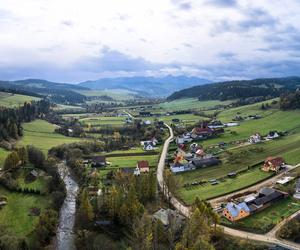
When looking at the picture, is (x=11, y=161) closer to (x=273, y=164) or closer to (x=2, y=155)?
(x=2, y=155)

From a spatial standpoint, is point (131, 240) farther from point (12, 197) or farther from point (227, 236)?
point (12, 197)

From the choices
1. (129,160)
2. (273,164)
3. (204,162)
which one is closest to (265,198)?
(273,164)

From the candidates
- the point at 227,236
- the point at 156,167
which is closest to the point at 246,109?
the point at 156,167

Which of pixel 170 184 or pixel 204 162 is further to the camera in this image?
pixel 204 162

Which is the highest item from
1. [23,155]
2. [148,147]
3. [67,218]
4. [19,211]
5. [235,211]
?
[23,155]

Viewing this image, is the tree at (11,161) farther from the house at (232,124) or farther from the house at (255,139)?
the house at (232,124)

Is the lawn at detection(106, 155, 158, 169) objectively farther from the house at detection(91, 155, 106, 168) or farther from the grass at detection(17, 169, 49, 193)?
the grass at detection(17, 169, 49, 193)
